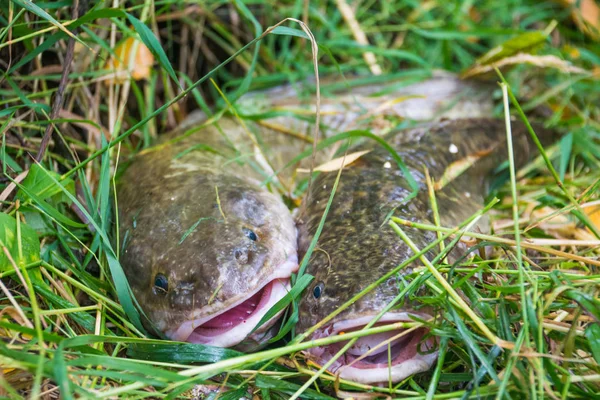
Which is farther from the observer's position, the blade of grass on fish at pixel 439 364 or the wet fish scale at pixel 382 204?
the wet fish scale at pixel 382 204

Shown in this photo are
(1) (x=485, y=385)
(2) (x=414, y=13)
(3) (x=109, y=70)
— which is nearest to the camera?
(1) (x=485, y=385)

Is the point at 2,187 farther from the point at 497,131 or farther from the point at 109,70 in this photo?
the point at 497,131

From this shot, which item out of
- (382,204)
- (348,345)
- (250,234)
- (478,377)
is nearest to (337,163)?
(382,204)

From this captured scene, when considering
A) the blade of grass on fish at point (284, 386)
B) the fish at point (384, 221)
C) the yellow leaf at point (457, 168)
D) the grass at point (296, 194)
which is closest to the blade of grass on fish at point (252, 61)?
the grass at point (296, 194)

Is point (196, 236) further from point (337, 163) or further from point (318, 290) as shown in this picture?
point (337, 163)

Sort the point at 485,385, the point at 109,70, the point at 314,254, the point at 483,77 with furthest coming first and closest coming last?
the point at 483,77
the point at 109,70
the point at 314,254
the point at 485,385

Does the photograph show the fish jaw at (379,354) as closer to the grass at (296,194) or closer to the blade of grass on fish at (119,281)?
the grass at (296,194)

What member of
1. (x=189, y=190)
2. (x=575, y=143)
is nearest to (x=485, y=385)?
(x=189, y=190)
